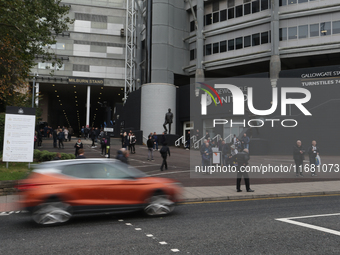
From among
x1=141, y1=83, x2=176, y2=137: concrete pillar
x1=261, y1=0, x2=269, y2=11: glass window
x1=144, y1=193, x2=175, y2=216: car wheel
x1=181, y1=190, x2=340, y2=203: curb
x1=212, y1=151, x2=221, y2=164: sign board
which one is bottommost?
x1=181, y1=190, x2=340, y2=203: curb

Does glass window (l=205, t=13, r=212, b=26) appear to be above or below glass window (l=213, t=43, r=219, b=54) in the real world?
above

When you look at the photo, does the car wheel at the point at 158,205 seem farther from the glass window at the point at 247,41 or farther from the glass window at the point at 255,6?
the glass window at the point at 255,6

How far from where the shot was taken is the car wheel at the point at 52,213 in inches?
285

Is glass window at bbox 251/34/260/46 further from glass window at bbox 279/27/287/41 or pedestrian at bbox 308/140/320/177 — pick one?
pedestrian at bbox 308/140/320/177

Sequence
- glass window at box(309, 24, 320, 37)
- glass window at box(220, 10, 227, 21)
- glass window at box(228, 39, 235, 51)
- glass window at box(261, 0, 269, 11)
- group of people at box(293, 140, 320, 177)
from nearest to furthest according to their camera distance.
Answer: group of people at box(293, 140, 320, 177)
glass window at box(309, 24, 320, 37)
glass window at box(261, 0, 269, 11)
glass window at box(228, 39, 235, 51)
glass window at box(220, 10, 227, 21)

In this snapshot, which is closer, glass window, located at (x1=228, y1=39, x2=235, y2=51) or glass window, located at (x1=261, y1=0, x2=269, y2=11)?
glass window, located at (x1=261, y1=0, x2=269, y2=11)

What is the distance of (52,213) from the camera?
7305mm

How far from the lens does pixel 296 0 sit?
113 feet

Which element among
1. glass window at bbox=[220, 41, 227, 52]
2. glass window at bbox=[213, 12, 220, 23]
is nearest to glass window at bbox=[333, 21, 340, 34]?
glass window at bbox=[220, 41, 227, 52]

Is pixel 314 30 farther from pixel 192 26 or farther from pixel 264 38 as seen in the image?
pixel 192 26

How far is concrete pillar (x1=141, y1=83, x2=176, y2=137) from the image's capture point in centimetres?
3909

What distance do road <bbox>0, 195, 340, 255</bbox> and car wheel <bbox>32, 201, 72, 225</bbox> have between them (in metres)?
0.17

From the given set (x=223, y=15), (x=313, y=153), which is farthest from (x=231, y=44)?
(x=313, y=153)

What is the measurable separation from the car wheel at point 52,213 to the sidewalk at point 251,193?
2.61 metres
